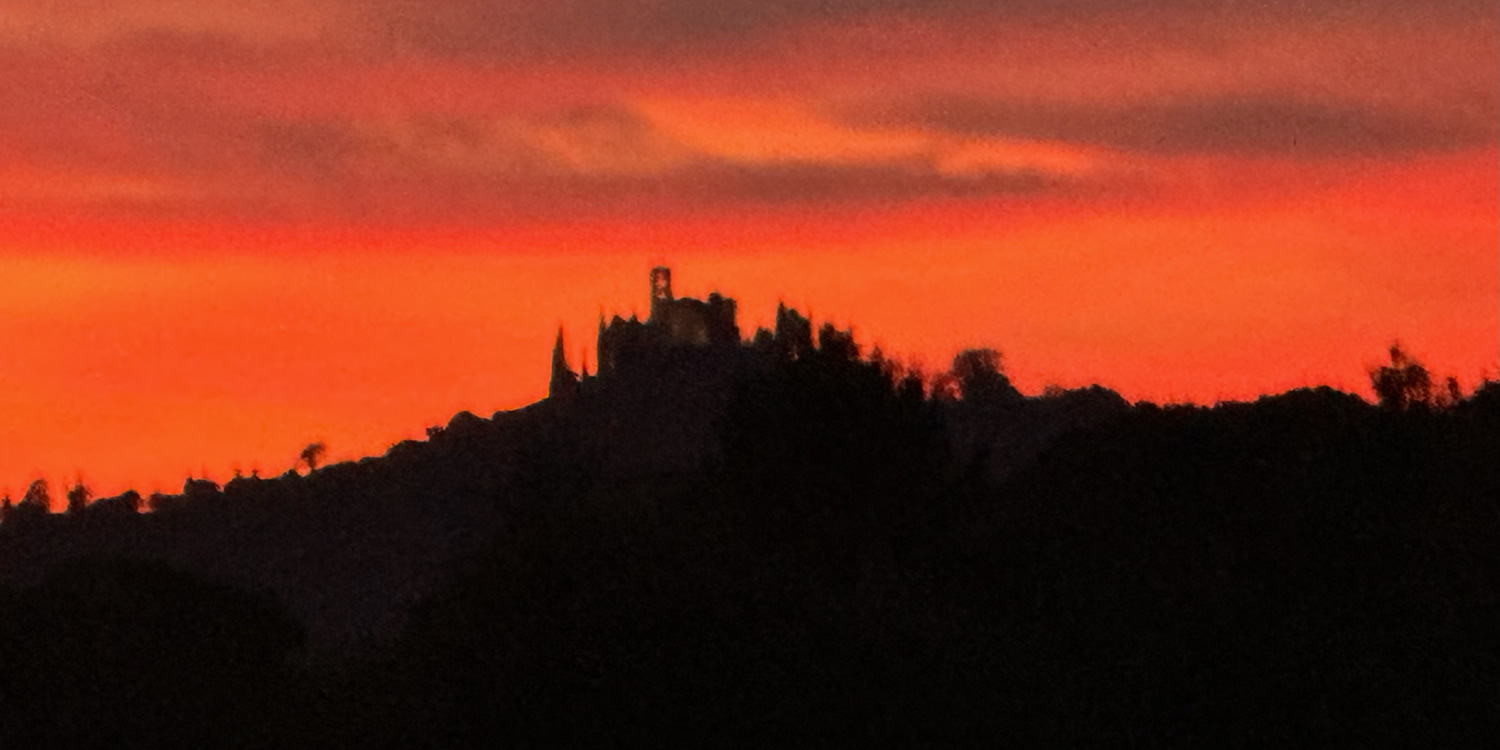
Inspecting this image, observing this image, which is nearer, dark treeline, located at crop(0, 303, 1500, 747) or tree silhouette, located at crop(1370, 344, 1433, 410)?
Answer: dark treeline, located at crop(0, 303, 1500, 747)

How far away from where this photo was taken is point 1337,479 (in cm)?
7369

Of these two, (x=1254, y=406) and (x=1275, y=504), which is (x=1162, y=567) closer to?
(x=1275, y=504)

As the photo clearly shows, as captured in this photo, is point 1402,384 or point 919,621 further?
point 1402,384

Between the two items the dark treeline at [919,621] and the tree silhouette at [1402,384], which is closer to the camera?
the dark treeline at [919,621]

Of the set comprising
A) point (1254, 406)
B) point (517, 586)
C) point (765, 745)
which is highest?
point (1254, 406)

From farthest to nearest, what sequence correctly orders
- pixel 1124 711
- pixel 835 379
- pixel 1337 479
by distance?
1. pixel 835 379
2. pixel 1337 479
3. pixel 1124 711

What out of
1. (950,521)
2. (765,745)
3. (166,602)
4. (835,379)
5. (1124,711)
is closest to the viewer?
(765,745)

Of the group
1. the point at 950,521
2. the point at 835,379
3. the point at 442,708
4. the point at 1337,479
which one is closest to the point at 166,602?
the point at 835,379

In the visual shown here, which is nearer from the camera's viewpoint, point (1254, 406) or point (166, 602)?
point (1254, 406)

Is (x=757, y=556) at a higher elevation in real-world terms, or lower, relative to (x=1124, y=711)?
higher

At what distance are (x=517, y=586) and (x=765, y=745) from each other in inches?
262

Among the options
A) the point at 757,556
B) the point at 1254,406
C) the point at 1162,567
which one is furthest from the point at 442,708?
the point at 1254,406

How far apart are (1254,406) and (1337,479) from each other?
22.0 meters

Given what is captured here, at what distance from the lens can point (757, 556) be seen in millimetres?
52188
